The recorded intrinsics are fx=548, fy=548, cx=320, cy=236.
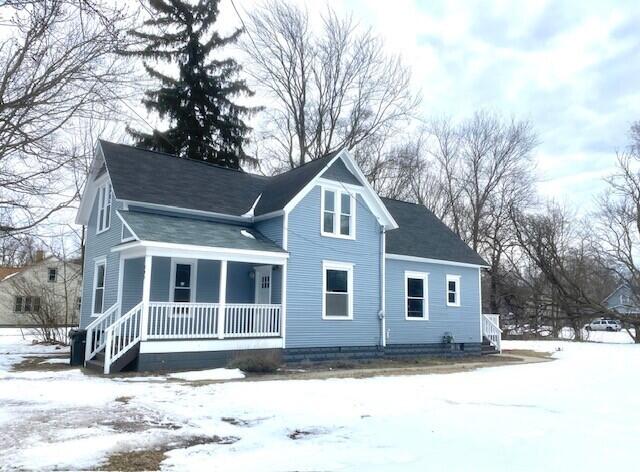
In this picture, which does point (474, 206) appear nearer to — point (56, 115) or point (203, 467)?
point (56, 115)

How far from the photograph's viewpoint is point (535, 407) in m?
9.37

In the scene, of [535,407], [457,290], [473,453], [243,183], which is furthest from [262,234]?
[473,453]

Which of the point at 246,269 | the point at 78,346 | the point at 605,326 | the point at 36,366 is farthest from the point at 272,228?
the point at 605,326

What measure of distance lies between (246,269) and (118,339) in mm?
4980

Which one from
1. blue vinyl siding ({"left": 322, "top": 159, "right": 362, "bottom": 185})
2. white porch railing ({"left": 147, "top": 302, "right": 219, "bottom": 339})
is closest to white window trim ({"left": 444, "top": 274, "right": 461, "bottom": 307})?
blue vinyl siding ({"left": 322, "top": 159, "right": 362, "bottom": 185})

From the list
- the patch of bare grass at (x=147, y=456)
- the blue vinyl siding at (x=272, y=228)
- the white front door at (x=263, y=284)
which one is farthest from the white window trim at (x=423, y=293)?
the patch of bare grass at (x=147, y=456)

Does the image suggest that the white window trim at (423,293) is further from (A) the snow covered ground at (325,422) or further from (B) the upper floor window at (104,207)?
(B) the upper floor window at (104,207)

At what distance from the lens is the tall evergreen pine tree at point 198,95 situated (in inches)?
1219

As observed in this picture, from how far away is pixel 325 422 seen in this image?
7.91 metres

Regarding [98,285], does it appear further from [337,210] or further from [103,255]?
[337,210]


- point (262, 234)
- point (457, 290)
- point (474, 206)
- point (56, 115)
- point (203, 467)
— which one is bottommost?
point (203, 467)

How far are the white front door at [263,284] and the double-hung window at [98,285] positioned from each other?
4694 millimetres

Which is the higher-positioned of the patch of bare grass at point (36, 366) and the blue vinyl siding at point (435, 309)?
the blue vinyl siding at point (435, 309)

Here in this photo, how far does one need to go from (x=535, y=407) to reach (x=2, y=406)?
28.4 ft
